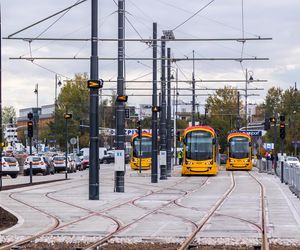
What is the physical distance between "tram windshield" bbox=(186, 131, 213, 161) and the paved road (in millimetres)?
23648

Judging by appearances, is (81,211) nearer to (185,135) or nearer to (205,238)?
(205,238)

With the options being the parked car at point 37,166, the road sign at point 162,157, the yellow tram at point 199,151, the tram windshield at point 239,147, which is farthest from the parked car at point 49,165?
the road sign at point 162,157

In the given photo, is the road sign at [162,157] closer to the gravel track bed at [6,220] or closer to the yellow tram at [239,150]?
the yellow tram at [239,150]

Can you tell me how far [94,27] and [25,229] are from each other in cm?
1261

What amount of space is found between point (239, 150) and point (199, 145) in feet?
50.9

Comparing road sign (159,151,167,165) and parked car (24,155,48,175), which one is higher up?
road sign (159,151,167,165)

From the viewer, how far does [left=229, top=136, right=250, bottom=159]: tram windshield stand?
75.8 meters

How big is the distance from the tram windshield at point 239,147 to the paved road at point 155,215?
1513 inches

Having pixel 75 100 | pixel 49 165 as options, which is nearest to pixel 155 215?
pixel 49 165

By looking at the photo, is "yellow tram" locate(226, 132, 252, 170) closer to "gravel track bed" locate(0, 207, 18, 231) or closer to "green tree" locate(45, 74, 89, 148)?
"green tree" locate(45, 74, 89, 148)

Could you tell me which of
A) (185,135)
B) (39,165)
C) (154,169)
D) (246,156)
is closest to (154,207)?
(154,169)

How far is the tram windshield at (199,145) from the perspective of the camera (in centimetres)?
6100

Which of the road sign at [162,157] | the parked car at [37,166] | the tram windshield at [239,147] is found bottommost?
the parked car at [37,166]

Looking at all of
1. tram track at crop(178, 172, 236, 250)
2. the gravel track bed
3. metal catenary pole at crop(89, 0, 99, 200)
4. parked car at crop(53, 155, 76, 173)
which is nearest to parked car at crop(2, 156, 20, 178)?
parked car at crop(53, 155, 76, 173)
